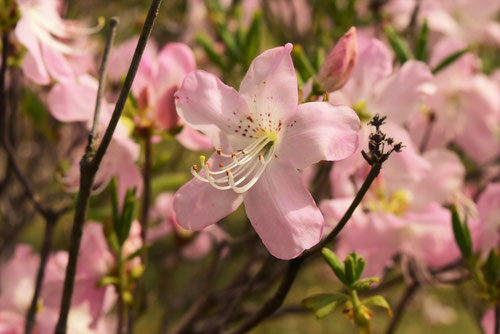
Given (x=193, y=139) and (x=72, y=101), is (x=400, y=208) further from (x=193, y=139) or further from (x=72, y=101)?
(x=72, y=101)

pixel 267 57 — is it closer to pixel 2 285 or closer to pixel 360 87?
pixel 360 87

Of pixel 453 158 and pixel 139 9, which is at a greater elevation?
pixel 139 9

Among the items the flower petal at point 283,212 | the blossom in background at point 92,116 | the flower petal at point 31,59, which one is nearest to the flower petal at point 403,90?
the flower petal at point 283,212

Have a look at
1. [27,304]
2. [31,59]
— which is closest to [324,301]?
[31,59]

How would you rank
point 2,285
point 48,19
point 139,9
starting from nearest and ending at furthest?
point 48,19 < point 2,285 < point 139,9

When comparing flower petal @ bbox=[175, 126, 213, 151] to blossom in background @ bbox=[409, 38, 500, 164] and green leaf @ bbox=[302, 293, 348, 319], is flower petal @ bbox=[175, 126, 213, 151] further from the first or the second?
blossom in background @ bbox=[409, 38, 500, 164]

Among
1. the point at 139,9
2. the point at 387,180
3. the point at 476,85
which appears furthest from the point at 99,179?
the point at 139,9

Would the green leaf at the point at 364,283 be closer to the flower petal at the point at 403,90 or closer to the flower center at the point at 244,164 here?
the flower center at the point at 244,164
